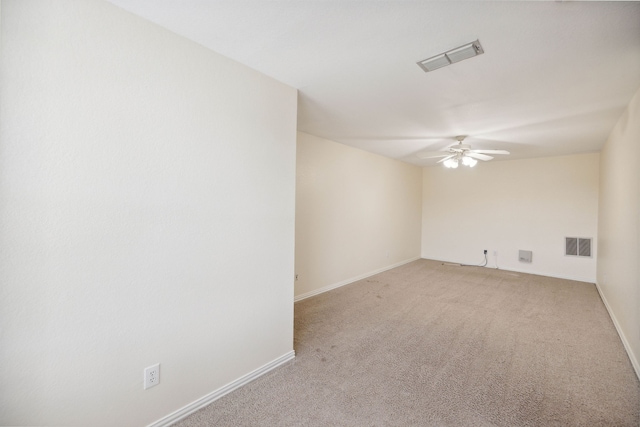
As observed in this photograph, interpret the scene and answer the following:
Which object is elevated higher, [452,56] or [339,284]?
[452,56]

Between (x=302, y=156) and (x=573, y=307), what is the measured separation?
4.08 m

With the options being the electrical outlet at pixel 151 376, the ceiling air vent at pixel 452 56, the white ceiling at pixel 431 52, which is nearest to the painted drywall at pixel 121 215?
the electrical outlet at pixel 151 376

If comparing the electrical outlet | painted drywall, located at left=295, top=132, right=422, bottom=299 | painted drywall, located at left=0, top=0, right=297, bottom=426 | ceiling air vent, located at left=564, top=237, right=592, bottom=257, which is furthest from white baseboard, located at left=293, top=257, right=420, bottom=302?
ceiling air vent, located at left=564, top=237, right=592, bottom=257

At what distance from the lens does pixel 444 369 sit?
2.24 meters

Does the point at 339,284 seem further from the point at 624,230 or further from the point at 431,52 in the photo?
the point at 431,52

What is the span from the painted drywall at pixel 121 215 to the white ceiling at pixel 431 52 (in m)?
0.31

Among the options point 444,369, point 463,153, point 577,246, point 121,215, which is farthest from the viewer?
point 577,246

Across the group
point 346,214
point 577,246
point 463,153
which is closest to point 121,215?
point 346,214

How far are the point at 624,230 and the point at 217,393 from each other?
3.93 m

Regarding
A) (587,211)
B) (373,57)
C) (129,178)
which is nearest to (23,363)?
(129,178)

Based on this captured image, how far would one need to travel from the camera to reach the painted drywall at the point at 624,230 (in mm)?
2275

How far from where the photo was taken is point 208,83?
1802 millimetres

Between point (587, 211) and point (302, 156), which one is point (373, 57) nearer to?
point (302, 156)

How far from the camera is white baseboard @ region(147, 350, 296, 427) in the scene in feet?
5.42
